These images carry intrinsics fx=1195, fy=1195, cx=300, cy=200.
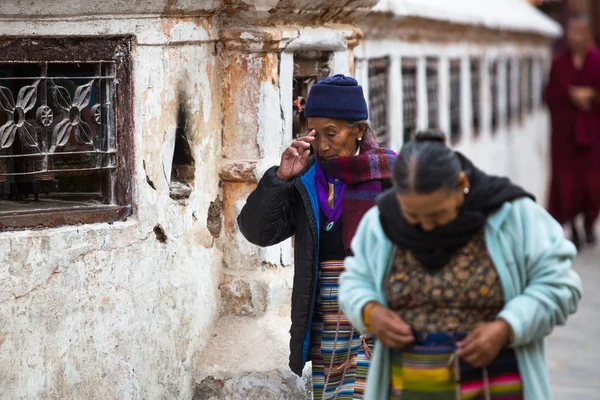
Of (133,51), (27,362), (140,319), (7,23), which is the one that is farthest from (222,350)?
(7,23)

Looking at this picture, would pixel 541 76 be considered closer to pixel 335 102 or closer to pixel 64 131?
pixel 64 131

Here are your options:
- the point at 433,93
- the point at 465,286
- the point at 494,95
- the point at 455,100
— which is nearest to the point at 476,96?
the point at 455,100

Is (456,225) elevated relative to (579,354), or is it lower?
elevated

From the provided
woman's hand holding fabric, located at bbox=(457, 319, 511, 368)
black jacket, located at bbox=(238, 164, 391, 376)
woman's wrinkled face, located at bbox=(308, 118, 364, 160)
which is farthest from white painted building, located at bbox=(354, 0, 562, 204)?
woman's hand holding fabric, located at bbox=(457, 319, 511, 368)

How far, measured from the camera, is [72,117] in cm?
466

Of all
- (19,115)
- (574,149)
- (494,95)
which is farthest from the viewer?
(494,95)

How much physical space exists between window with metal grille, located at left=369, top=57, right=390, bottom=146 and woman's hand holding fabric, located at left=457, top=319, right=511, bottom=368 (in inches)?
171

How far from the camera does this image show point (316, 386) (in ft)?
13.7

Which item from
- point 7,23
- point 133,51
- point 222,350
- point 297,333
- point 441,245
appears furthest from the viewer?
point 222,350

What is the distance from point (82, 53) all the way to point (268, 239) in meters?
1.14

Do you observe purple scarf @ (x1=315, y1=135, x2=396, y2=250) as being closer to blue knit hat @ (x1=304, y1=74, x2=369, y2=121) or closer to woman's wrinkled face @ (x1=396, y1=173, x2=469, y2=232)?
blue knit hat @ (x1=304, y1=74, x2=369, y2=121)

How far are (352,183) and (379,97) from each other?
380 centimetres

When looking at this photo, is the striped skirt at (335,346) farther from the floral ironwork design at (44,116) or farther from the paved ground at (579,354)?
the paved ground at (579,354)

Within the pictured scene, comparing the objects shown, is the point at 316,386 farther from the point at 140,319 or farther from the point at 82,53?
the point at 82,53
